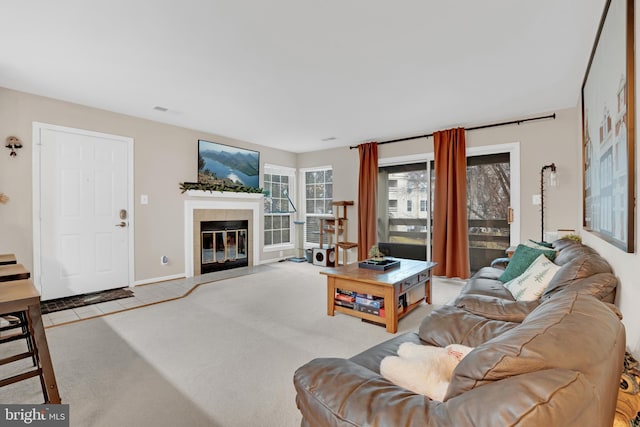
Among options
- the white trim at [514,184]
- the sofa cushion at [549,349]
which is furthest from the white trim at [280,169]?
the sofa cushion at [549,349]

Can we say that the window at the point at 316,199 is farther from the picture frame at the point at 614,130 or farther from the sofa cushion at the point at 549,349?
the sofa cushion at the point at 549,349

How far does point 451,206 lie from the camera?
15.2ft

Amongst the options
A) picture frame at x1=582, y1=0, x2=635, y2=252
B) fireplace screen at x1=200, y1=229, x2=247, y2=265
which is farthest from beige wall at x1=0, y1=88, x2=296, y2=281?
picture frame at x1=582, y1=0, x2=635, y2=252

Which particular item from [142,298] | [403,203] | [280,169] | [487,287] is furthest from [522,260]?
[280,169]

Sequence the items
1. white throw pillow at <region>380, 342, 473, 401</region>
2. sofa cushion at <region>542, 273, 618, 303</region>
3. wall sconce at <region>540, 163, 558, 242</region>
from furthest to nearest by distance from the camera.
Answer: wall sconce at <region>540, 163, 558, 242</region> → sofa cushion at <region>542, 273, 618, 303</region> → white throw pillow at <region>380, 342, 473, 401</region>

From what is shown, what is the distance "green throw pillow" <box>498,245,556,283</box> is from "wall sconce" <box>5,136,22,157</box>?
5228 millimetres

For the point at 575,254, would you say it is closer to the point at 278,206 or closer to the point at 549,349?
the point at 549,349

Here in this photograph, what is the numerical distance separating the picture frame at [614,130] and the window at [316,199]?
4640 millimetres

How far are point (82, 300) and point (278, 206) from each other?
3746 millimetres

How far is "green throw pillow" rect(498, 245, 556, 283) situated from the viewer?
258 centimetres

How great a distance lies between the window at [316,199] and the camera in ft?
21.2

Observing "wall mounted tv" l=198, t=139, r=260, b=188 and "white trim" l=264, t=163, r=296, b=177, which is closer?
"wall mounted tv" l=198, t=139, r=260, b=188

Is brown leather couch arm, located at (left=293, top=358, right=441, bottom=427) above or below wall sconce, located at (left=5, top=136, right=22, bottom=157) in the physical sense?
below

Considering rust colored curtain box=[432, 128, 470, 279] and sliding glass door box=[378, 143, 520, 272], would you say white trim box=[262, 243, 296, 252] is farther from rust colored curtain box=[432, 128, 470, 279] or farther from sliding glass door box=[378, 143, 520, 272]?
rust colored curtain box=[432, 128, 470, 279]
